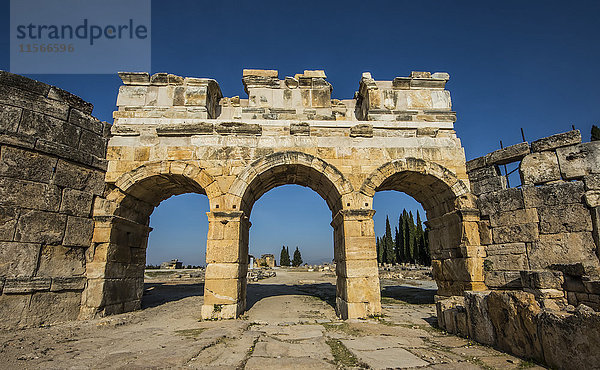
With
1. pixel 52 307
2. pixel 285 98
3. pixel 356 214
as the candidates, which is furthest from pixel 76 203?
pixel 356 214

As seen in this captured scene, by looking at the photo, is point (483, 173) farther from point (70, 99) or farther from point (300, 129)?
point (70, 99)

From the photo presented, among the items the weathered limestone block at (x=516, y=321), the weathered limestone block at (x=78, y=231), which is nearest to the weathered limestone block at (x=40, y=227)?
the weathered limestone block at (x=78, y=231)

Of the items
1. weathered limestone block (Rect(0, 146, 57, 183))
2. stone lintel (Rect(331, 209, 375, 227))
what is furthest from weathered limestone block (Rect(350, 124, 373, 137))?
weathered limestone block (Rect(0, 146, 57, 183))

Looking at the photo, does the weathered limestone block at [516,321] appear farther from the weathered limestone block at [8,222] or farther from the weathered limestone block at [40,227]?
the weathered limestone block at [8,222]

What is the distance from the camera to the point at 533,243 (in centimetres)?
682

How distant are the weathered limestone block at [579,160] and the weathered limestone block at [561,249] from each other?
129cm

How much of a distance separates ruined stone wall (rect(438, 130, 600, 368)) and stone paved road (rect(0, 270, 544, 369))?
13.7 inches

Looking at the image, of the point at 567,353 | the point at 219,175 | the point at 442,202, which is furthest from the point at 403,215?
the point at 567,353

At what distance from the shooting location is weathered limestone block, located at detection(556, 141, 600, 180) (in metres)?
6.59

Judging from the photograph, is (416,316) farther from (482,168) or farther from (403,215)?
(403,215)

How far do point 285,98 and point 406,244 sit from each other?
33.1 metres

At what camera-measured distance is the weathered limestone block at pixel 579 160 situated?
6590 mm

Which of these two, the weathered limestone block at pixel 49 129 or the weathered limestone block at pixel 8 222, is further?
the weathered limestone block at pixel 49 129

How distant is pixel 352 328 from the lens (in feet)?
18.9
